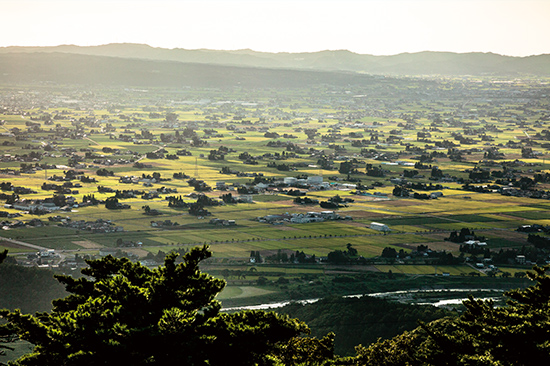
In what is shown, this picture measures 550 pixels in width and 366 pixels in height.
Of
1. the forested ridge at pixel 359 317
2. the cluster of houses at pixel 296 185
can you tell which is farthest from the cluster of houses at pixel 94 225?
the forested ridge at pixel 359 317

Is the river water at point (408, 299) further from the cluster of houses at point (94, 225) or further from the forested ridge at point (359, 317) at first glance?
the cluster of houses at point (94, 225)

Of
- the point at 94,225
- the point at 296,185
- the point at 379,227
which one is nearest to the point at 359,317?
the point at 379,227

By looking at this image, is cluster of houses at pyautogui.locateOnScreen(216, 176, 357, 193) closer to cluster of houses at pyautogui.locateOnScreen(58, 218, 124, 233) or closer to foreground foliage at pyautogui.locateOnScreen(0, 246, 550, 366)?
cluster of houses at pyautogui.locateOnScreen(58, 218, 124, 233)

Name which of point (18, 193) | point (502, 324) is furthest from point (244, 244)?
point (502, 324)

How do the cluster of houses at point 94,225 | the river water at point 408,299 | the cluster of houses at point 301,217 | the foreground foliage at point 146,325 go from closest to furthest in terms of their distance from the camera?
the foreground foliage at point 146,325 → the river water at point 408,299 → the cluster of houses at point 94,225 → the cluster of houses at point 301,217

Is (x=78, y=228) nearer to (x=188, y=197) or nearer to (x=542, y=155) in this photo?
(x=188, y=197)

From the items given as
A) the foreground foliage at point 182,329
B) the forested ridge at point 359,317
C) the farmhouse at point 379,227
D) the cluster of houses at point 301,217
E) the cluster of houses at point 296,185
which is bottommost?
the cluster of houses at point 296,185

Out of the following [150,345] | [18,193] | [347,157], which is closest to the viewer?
[150,345]

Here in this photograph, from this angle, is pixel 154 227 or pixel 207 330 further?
pixel 154 227

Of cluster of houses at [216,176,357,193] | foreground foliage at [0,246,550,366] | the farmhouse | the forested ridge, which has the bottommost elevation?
cluster of houses at [216,176,357,193]

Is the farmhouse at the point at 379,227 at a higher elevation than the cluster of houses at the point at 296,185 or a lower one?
higher

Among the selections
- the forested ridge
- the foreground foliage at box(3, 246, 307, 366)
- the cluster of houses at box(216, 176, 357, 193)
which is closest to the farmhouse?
the cluster of houses at box(216, 176, 357, 193)
